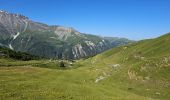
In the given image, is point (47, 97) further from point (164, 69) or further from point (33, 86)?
point (164, 69)

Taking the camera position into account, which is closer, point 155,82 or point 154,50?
point 155,82

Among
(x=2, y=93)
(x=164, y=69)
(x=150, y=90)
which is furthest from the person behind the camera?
(x=164, y=69)

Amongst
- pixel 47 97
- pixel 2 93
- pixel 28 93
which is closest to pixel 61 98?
pixel 47 97

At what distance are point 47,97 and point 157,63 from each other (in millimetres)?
47062

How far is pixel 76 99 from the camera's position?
38781 mm

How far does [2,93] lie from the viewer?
123 ft

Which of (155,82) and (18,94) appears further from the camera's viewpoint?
(155,82)

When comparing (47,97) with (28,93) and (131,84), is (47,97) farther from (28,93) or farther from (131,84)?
(131,84)

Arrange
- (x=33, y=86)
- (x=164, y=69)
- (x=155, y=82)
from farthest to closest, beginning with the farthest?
(x=164, y=69), (x=155, y=82), (x=33, y=86)

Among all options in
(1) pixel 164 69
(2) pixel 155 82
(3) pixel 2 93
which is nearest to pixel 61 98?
(3) pixel 2 93

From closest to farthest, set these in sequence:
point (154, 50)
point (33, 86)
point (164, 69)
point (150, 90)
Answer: point (33, 86), point (150, 90), point (164, 69), point (154, 50)

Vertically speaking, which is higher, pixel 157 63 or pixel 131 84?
pixel 157 63

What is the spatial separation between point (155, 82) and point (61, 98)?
3672cm

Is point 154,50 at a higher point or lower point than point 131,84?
higher
